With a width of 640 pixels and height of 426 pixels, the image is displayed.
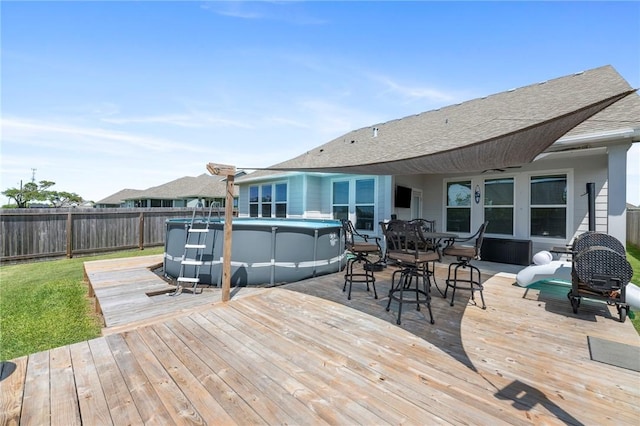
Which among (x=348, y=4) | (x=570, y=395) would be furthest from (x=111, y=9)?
(x=570, y=395)

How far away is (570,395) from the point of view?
1937 mm

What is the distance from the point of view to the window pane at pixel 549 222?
647 centimetres

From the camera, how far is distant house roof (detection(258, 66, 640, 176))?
8.07 feet

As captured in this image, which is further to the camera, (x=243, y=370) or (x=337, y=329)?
(x=337, y=329)

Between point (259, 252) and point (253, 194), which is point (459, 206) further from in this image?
point (253, 194)

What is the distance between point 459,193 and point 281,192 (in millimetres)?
6117

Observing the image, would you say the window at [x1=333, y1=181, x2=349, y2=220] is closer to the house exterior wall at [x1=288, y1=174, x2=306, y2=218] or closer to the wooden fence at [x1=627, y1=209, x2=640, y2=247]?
the house exterior wall at [x1=288, y1=174, x2=306, y2=218]

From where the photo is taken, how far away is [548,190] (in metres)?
6.67

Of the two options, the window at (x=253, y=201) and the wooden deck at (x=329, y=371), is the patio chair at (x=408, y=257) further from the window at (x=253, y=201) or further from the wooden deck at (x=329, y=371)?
the window at (x=253, y=201)

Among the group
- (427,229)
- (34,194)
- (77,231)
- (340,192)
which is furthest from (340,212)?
(34,194)

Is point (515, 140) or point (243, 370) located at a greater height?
point (515, 140)

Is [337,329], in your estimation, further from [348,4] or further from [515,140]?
[348,4]

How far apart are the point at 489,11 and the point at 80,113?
12707mm

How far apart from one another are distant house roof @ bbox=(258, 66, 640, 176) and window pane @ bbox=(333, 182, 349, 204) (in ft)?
3.07
